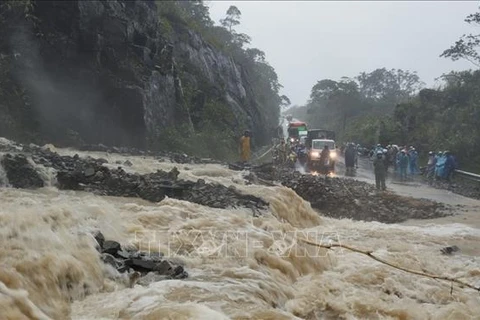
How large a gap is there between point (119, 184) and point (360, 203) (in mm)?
7321

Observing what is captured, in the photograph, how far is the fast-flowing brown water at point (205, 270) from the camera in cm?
437

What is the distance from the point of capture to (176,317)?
421cm

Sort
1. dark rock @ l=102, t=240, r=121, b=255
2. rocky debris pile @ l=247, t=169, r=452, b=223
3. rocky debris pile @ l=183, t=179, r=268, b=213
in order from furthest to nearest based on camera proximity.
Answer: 1. rocky debris pile @ l=247, t=169, r=452, b=223
2. rocky debris pile @ l=183, t=179, r=268, b=213
3. dark rock @ l=102, t=240, r=121, b=255

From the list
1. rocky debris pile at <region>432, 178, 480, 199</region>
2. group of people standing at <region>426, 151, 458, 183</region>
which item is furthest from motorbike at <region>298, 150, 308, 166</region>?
rocky debris pile at <region>432, 178, 480, 199</region>

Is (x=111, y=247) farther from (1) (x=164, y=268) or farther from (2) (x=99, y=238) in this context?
(1) (x=164, y=268)

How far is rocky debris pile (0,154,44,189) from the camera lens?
9.87 m

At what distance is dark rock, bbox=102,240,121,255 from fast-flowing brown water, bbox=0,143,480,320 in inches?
6.9

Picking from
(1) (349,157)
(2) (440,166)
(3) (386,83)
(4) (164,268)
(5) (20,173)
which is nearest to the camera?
(4) (164,268)

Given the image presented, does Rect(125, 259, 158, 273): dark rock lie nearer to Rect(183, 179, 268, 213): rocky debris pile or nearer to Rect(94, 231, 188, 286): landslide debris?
Rect(94, 231, 188, 286): landslide debris

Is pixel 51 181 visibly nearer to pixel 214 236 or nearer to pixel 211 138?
pixel 214 236

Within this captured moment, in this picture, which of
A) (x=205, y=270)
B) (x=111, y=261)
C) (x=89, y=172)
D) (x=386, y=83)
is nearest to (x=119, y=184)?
(x=89, y=172)

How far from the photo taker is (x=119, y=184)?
10.7 m

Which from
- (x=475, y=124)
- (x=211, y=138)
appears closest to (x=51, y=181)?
(x=211, y=138)

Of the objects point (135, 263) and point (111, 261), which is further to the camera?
point (135, 263)
